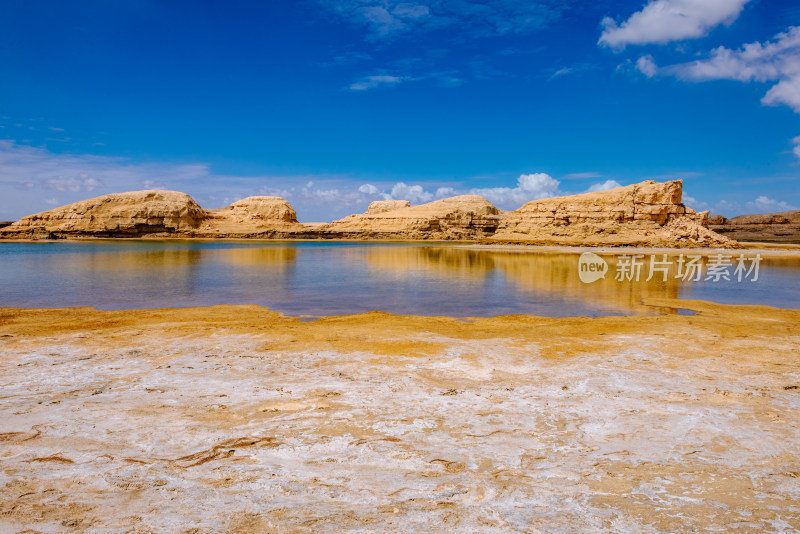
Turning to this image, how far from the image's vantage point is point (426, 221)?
386 ft

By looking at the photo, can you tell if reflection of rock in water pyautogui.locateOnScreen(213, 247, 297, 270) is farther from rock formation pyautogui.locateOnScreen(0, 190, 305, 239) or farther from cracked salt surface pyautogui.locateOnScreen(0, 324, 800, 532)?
rock formation pyautogui.locateOnScreen(0, 190, 305, 239)

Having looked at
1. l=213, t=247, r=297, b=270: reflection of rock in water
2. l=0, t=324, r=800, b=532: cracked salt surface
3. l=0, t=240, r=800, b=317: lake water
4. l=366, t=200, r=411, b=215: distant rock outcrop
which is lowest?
l=0, t=324, r=800, b=532: cracked salt surface

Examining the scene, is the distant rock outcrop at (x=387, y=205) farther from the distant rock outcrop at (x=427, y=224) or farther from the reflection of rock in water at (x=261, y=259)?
the reflection of rock in water at (x=261, y=259)

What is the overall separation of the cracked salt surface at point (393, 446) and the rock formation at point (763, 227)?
118737 millimetres

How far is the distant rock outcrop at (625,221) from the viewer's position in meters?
58.9

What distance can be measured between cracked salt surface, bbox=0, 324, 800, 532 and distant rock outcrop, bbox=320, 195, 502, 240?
108974 millimetres

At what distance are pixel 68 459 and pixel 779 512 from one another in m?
5.95

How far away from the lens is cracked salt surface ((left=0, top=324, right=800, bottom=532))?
3.25 metres

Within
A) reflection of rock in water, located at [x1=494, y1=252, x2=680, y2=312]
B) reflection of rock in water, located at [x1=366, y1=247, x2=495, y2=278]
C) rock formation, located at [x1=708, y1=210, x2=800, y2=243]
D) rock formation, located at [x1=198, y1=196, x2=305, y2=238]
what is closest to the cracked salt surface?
reflection of rock in water, located at [x1=494, y1=252, x2=680, y2=312]

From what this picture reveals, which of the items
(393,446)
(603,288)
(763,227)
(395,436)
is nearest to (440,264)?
(603,288)

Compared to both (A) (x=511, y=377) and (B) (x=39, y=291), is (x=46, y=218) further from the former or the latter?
(A) (x=511, y=377)

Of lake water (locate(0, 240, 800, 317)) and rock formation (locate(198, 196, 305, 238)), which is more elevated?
rock formation (locate(198, 196, 305, 238))

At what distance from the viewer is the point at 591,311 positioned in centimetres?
1385

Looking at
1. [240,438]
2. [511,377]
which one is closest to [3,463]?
[240,438]
